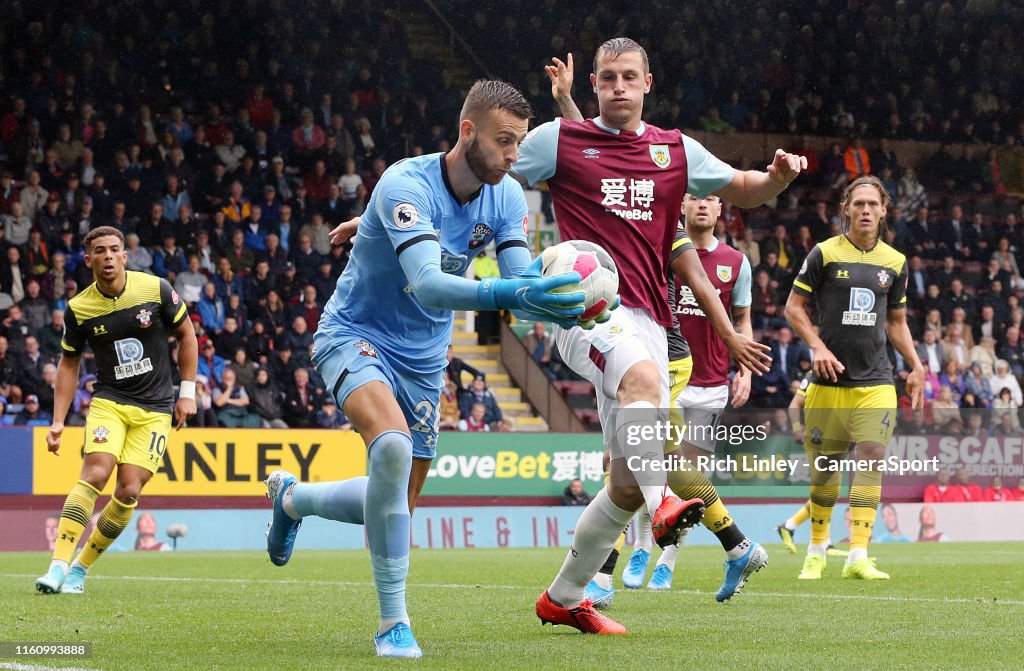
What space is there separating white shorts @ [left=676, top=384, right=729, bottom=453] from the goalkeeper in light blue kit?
13.5 ft

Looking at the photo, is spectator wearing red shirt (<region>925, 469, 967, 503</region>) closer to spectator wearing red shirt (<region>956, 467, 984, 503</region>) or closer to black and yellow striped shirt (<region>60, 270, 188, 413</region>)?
spectator wearing red shirt (<region>956, 467, 984, 503</region>)

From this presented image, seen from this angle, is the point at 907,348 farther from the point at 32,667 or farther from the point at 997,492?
the point at 997,492

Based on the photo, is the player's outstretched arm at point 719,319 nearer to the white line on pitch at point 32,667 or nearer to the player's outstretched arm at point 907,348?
the white line on pitch at point 32,667

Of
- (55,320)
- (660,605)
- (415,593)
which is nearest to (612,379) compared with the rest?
(660,605)

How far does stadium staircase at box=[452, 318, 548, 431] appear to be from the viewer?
2178 centimetres

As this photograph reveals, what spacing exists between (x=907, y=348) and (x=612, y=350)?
16.0 feet

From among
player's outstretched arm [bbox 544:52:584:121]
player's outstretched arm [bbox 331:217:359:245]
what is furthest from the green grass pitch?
player's outstretched arm [bbox 544:52:584:121]

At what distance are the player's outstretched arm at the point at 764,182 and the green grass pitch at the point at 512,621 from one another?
76.1 inches

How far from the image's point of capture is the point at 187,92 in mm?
22859

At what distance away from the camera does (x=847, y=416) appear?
1038cm

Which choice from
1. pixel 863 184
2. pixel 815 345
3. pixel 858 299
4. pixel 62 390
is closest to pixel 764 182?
pixel 815 345

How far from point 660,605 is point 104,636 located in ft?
9.77

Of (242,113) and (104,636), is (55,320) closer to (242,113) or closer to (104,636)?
(242,113)

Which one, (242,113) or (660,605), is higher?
(242,113)
